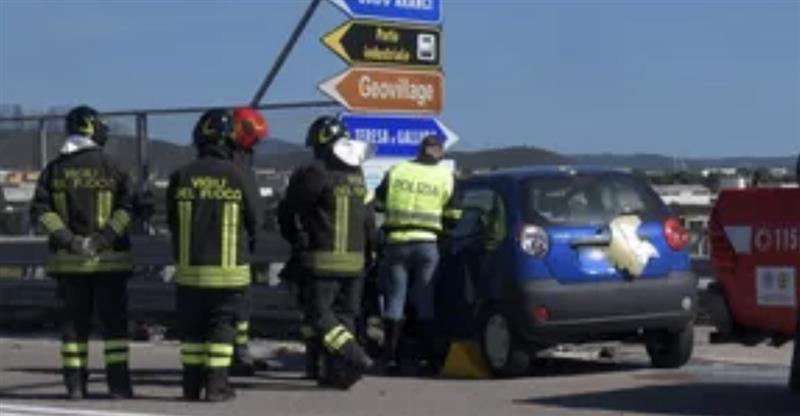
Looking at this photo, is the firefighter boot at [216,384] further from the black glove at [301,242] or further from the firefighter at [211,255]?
the black glove at [301,242]

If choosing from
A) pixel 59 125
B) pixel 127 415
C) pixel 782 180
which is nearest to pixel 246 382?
pixel 127 415

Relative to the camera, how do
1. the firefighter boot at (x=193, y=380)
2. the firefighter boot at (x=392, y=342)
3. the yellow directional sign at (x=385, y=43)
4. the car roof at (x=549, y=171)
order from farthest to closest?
the yellow directional sign at (x=385, y=43) → the firefighter boot at (x=392, y=342) → the car roof at (x=549, y=171) → the firefighter boot at (x=193, y=380)

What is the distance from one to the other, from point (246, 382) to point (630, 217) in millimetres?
2922

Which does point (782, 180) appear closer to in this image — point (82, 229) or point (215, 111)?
point (215, 111)

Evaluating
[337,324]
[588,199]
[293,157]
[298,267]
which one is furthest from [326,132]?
[293,157]

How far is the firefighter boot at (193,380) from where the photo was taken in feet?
36.5

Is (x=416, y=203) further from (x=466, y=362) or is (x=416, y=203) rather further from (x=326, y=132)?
(x=466, y=362)

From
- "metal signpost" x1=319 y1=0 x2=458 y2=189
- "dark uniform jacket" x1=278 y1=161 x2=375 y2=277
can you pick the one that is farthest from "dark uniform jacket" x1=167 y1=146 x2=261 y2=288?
"metal signpost" x1=319 y1=0 x2=458 y2=189

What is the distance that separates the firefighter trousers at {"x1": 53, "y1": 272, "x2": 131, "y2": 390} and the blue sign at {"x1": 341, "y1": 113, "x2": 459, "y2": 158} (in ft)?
12.7

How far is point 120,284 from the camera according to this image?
11414 millimetres

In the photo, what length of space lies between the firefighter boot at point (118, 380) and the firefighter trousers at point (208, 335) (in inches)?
17.7

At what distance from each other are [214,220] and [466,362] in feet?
7.83

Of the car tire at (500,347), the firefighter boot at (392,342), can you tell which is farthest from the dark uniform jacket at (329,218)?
the car tire at (500,347)

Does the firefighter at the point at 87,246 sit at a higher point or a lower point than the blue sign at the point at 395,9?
lower
